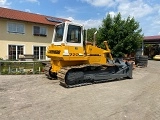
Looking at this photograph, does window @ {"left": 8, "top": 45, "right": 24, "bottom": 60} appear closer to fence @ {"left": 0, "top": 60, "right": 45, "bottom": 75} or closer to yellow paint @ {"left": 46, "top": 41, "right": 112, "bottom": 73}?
fence @ {"left": 0, "top": 60, "right": 45, "bottom": 75}

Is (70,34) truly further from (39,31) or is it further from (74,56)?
(39,31)

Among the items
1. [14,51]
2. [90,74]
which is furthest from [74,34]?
[14,51]

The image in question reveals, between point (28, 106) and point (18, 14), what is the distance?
17.9 metres

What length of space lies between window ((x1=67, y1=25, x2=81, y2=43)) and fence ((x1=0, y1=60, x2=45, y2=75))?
4245 millimetres

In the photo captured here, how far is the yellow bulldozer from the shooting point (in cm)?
921

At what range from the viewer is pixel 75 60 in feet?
31.7

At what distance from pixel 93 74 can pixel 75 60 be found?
1251mm

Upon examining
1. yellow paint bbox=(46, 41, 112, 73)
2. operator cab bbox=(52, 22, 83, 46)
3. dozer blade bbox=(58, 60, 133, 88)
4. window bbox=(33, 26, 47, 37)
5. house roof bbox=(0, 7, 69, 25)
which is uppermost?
house roof bbox=(0, 7, 69, 25)

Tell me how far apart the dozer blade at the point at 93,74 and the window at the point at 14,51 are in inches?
506

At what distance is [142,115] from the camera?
18.1 feet

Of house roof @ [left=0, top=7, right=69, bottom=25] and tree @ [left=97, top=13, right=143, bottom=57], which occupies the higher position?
house roof @ [left=0, top=7, right=69, bottom=25]

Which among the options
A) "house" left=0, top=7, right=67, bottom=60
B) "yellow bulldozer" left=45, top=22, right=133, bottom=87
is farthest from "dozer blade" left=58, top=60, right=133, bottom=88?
"house" left=0, top=7, right=67, bottom=60

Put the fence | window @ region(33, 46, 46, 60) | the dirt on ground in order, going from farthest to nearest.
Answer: window @ region(33, 46, 46, 60), the fence, the dirt on ground

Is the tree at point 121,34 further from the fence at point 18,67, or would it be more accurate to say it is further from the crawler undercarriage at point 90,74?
the fence at point 18,67
